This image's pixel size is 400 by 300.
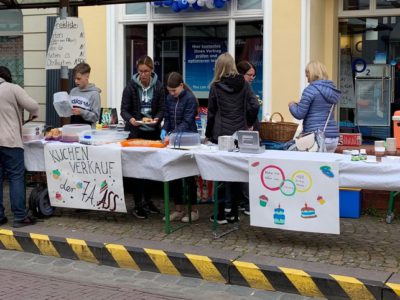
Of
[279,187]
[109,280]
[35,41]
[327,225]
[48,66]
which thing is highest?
[35,41]

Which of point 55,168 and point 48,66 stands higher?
point 48,66

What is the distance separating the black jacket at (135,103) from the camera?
702cm

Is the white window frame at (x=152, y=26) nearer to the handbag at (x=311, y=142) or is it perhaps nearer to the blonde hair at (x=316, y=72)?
the blonde hair at (x=316, y=72)

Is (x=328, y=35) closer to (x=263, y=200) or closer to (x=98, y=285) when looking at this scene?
(x=263, y=200)

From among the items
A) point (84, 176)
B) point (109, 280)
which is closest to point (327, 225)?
point (109, 280)

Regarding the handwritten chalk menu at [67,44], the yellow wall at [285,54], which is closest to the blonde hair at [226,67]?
the handwritten chalk menu at [67,44]

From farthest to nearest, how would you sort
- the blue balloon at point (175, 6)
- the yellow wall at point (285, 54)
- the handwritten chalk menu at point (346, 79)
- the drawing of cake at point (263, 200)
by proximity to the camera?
the handwritten chalk menu at point (346, 79), the blue balloon at point (175, 6), the yellow wall at point (285, 54), the drawing of cake at point (263, 200)

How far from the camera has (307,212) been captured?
5.57 meters

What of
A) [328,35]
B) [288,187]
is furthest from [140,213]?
[328,35]

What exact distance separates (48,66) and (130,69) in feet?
11.2

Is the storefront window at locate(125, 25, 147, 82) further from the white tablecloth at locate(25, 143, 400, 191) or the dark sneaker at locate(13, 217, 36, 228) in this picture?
the dark sneaker at locate(13, 217, 36, 228)

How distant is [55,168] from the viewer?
677 centimetres

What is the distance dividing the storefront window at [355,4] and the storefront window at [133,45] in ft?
11.5

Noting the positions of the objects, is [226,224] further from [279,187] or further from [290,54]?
[290,54]
